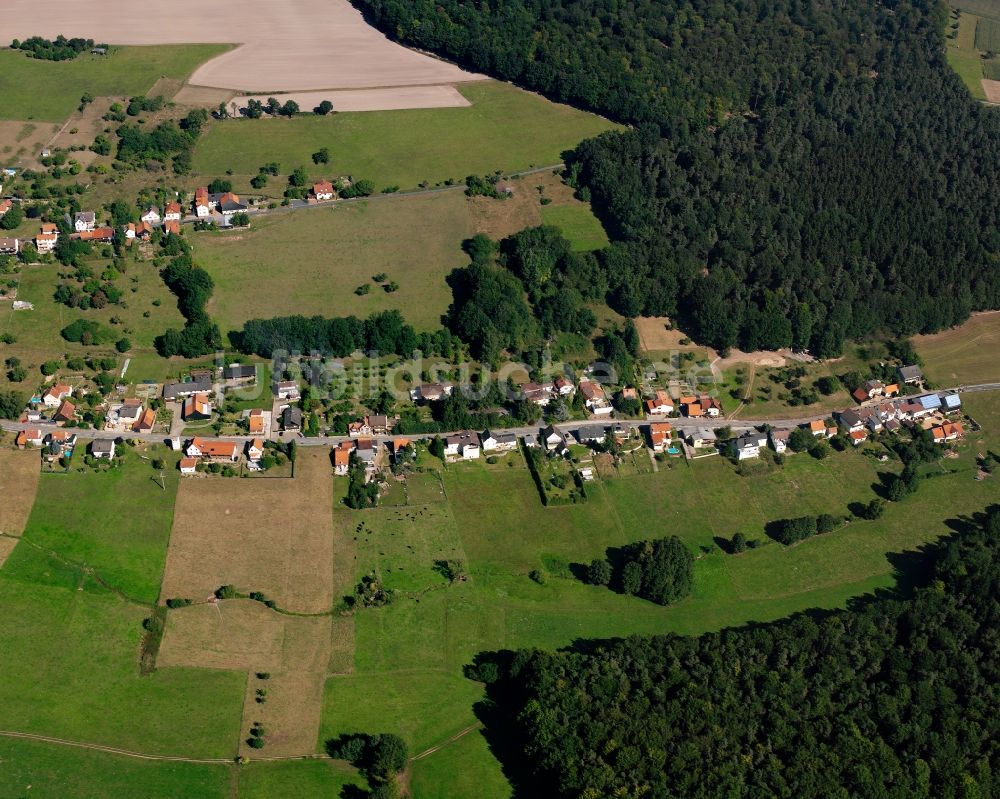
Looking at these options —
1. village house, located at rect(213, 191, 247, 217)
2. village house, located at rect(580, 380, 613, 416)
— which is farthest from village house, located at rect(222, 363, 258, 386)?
village house, located at rect(580, 380, 613, 416)

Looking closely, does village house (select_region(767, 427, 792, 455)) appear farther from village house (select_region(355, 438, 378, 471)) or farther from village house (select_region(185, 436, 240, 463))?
village house (select_region(185, 436, 240, 463))

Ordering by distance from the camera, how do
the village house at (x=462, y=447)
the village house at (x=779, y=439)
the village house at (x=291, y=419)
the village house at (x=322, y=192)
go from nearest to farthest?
the village house at (x=462, y=447), the village house at (x=291, y=419), the village house at (x=779, y=439), the village house at (x=322, y=192)

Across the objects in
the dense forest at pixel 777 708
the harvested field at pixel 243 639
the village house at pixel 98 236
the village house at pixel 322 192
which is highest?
the village house at pixel 322 192

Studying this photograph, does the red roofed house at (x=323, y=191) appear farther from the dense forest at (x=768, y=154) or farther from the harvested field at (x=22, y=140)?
the harvested field at (x=22, y=140)

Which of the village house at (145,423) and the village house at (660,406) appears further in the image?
the village house at (660,406)

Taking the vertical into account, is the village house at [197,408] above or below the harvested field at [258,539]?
above

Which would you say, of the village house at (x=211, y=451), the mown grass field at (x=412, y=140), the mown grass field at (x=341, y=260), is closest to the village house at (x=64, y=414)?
the village house at (x=211, y=451)
